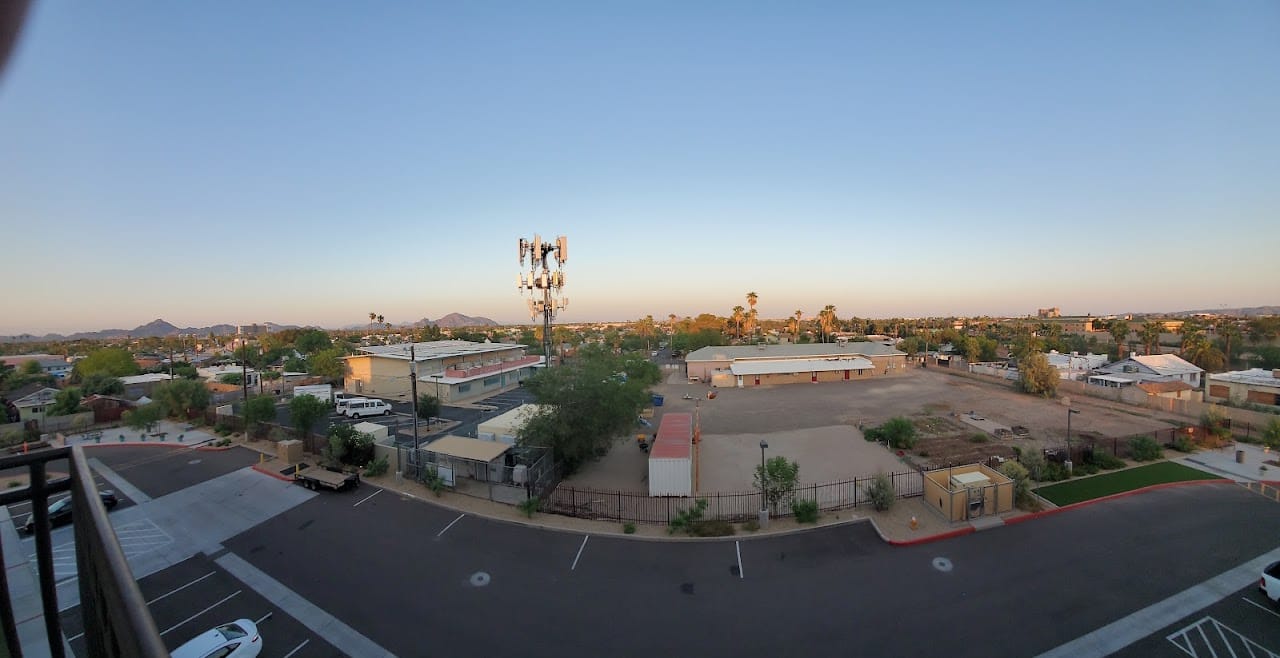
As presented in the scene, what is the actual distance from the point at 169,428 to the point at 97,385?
58.3 ft

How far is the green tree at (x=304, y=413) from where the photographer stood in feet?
73.0

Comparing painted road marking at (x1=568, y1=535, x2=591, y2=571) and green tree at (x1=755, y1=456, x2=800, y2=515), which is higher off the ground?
green tree at (x1=755, y1=456, x2=800, y2=515)

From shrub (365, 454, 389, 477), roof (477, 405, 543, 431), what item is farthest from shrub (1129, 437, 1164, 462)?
shrub (365, 454, 389, 477)

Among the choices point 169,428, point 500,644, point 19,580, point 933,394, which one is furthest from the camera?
point 933,394

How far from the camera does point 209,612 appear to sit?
11.3 meters

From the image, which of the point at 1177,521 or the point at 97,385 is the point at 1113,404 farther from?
the point at 97,385

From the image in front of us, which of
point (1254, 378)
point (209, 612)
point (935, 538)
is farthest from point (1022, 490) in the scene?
point (1254, 378)

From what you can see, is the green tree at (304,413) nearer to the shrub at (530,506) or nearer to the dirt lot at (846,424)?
the shrub at (530,506)

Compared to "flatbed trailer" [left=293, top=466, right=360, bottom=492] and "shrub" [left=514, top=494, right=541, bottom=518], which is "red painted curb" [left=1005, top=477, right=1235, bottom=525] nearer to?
"shrub" [left=514, top=494, right=541, bottom=518]

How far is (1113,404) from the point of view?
32.2 m

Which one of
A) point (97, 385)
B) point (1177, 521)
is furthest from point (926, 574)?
point (97, 385)

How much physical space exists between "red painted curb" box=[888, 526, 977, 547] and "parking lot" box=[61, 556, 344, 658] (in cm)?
1419

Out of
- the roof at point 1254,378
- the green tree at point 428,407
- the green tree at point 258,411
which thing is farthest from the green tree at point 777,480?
the roof at point 1254,378

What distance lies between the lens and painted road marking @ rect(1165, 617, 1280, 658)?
9.69 m
